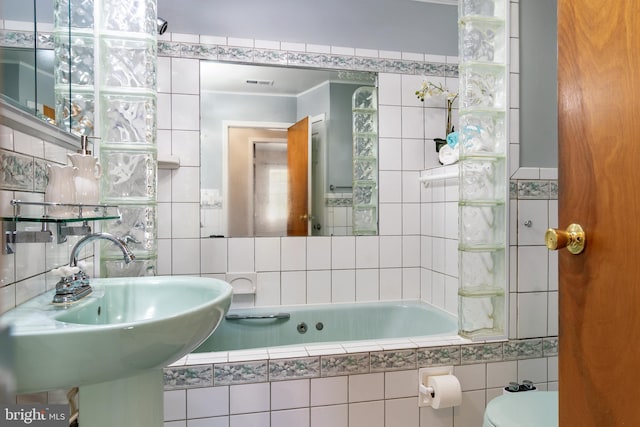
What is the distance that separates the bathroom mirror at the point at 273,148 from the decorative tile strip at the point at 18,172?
57.2 inches

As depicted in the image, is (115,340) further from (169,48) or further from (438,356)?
(169,48)

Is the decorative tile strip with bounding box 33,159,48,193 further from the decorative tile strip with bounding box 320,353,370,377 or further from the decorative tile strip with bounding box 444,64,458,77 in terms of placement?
the decorative tile strip with bounding box 444,64,458,77

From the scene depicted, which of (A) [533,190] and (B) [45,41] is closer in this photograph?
(B) [45,41]

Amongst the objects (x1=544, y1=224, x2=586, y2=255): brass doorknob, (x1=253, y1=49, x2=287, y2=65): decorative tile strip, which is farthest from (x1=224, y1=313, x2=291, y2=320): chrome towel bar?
(x1=544, y1=224, x2=586, y2=255): brass doorknob

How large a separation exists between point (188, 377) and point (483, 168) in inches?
59.8

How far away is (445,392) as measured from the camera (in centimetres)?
154

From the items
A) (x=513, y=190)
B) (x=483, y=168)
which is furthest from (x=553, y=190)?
(x=483, y=168)

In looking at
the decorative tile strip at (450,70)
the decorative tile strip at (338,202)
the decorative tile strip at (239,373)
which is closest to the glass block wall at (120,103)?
the decorative tile strip at (239,373)

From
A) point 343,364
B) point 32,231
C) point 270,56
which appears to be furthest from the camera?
point 270,56

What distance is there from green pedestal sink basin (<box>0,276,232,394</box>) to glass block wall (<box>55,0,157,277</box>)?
1.61 ft

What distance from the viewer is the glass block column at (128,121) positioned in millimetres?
1438

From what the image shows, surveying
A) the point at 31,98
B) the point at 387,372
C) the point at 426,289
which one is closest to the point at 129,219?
the point at 31,98

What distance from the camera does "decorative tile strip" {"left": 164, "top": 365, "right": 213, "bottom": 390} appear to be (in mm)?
1413

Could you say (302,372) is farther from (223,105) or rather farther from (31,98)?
(223,105)
